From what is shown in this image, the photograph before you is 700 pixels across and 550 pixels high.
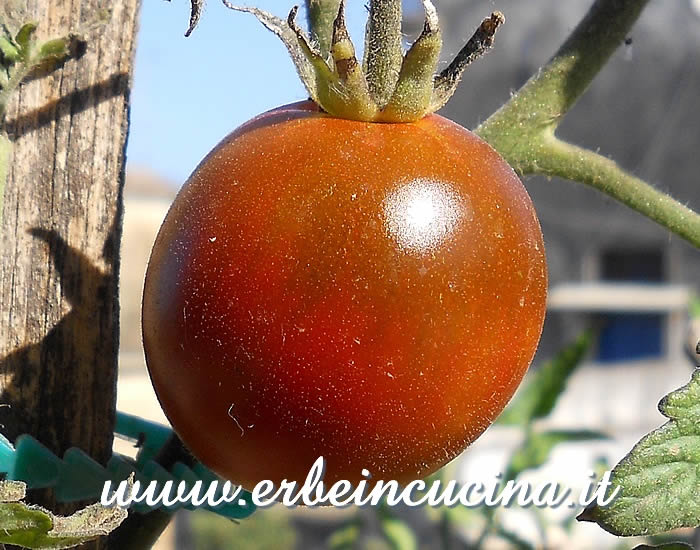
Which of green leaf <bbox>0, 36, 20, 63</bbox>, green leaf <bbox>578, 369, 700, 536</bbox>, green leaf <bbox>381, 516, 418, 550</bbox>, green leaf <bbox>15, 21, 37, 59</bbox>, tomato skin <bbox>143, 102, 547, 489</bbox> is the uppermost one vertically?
green leaf <bbox>15, 21, 37, 59</bbox>

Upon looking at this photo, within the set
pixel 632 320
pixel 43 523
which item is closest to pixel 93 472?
pixel 43 523

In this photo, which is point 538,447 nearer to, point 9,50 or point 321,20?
point 321,20

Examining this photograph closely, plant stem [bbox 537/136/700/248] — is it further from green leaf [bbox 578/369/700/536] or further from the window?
the window

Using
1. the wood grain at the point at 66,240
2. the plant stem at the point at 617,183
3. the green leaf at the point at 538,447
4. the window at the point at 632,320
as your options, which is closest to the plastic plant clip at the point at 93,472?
the wood grain at the point at 66,240

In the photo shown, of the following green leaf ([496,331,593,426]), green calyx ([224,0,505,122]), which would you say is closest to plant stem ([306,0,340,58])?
green calyx ([224,0,505,122])

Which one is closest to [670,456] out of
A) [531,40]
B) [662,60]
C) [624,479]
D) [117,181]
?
[624,479]
